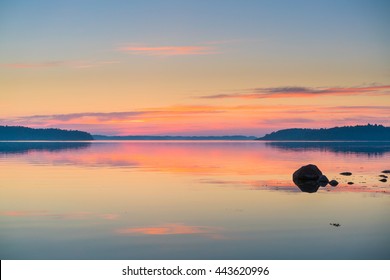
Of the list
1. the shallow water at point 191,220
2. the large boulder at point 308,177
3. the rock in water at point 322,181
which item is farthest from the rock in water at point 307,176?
the shallow water at point 191,220

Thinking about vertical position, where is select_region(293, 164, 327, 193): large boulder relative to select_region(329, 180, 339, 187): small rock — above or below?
above

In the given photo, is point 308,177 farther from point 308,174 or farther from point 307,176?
point 308,174

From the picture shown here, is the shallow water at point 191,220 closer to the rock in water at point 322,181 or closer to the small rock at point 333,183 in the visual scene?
the small rock at point 333,183

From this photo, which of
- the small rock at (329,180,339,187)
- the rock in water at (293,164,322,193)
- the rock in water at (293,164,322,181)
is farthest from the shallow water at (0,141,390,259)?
the rock in water at (293,164,322,181)

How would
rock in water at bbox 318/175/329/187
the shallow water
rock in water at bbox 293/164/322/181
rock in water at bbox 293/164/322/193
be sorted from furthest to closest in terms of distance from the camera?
rock in water at bbox 293/164/322/181 < rock in water at bbox 293/164/322/193 < rock in water at bbox 318/175/329/187 < the shallow water

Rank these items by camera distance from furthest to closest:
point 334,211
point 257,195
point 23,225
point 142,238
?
point 257,195 < point 334,211 < point 23,225 < point 142,238

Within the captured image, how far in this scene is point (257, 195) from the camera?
3497 centimetres

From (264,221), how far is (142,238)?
6.56 meters

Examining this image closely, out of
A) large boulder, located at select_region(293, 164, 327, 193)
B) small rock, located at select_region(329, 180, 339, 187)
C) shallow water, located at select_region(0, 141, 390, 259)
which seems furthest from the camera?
large boulder, located at select_region(293, 164, 327, 193)

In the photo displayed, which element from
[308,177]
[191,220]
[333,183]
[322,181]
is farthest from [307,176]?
[191,220]

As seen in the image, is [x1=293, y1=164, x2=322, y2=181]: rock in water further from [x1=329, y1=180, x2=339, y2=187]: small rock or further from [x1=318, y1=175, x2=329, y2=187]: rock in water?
[x1=329, y1=180, x2=339, y2=187]: small rock

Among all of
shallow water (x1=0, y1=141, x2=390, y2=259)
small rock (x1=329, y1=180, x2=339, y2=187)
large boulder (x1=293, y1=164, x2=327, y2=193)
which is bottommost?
shallow water (x1=0, y1=141, x2=390, y2=259)

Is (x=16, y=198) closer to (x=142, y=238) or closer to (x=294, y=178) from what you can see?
(x=142, y=238)

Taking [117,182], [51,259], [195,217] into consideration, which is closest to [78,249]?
[51,259]
